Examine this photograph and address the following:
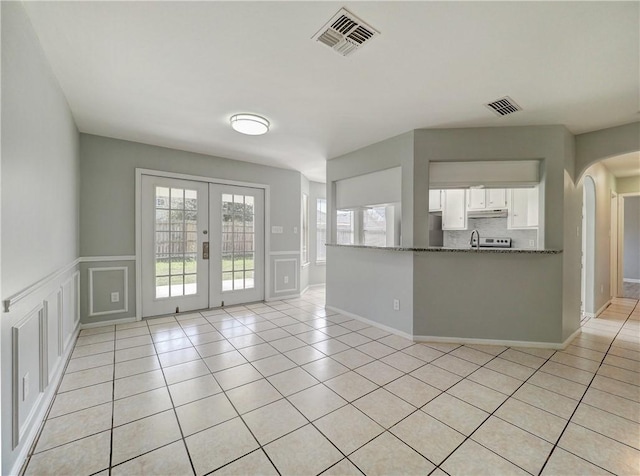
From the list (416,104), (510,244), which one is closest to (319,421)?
(416,104)

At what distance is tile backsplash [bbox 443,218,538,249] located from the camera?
4.42 meters

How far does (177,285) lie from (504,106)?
4.70 m

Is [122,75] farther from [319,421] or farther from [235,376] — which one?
[319,421]

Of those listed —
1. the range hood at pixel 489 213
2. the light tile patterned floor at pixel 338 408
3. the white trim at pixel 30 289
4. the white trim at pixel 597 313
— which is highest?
the range hood at pixel 489 213

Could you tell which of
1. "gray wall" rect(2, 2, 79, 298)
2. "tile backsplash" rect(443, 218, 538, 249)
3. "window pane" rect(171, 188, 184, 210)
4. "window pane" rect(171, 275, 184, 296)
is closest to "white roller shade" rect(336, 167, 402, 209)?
"tile backsplash" rect(443, 218, 538, 249)

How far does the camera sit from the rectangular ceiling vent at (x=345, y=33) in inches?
65.7

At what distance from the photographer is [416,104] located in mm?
2719

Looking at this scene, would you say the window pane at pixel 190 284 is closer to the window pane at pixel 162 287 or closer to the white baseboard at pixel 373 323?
the window pane at pixel 162 287

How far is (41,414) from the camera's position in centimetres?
188

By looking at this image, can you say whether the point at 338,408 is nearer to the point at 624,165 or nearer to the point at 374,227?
the point at 374,227

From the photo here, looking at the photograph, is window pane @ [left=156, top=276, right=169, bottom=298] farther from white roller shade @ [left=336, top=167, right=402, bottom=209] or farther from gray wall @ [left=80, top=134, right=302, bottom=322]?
white roller shade @ [left=336, top=167, right=402, bottom=209]

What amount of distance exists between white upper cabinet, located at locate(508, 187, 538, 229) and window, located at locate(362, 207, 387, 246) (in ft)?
6.48

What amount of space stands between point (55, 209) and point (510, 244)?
563 centimetres

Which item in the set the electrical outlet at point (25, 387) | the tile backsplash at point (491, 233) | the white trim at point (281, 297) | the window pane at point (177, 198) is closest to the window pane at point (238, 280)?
the white trim at point (281, 297)
